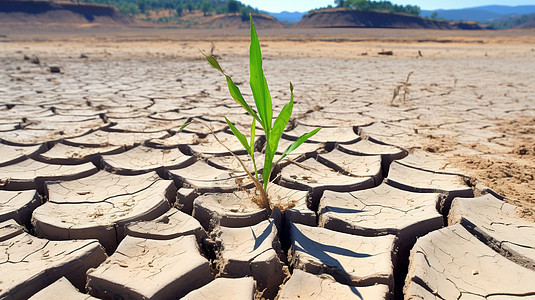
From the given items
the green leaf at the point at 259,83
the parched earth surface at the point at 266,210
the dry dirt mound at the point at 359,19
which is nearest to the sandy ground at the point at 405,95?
the parched earth surface at the point at 266,210

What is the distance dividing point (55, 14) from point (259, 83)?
4282cm

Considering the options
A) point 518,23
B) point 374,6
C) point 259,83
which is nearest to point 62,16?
point 374,6

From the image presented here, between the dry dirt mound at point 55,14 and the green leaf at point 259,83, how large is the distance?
3511 centimetres

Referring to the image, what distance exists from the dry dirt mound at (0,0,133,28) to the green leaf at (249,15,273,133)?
35.1 metres

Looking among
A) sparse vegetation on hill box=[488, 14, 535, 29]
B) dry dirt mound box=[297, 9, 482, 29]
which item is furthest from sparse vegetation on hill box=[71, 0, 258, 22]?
sparse vegetation on hill box=[488, 14, 535, 29]

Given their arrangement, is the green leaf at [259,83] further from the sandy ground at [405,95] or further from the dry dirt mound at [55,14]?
the dry dirt mound at [55,14]

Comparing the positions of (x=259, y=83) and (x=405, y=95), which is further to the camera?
(x=405, y=95)

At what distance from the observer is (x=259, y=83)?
3.70 ft

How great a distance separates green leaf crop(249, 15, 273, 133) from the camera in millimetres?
1077

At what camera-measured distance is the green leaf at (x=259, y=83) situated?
1077 millimetres

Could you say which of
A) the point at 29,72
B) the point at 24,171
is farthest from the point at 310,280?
the point at 29,72

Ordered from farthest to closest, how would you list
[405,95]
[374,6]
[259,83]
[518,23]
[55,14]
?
[518,23] → [374,6] → [55,14] → [405,95] → [259,83]

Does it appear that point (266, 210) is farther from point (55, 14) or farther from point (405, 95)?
point (55, 14)

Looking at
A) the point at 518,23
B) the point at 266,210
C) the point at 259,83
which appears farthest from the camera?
the point at 518,23
